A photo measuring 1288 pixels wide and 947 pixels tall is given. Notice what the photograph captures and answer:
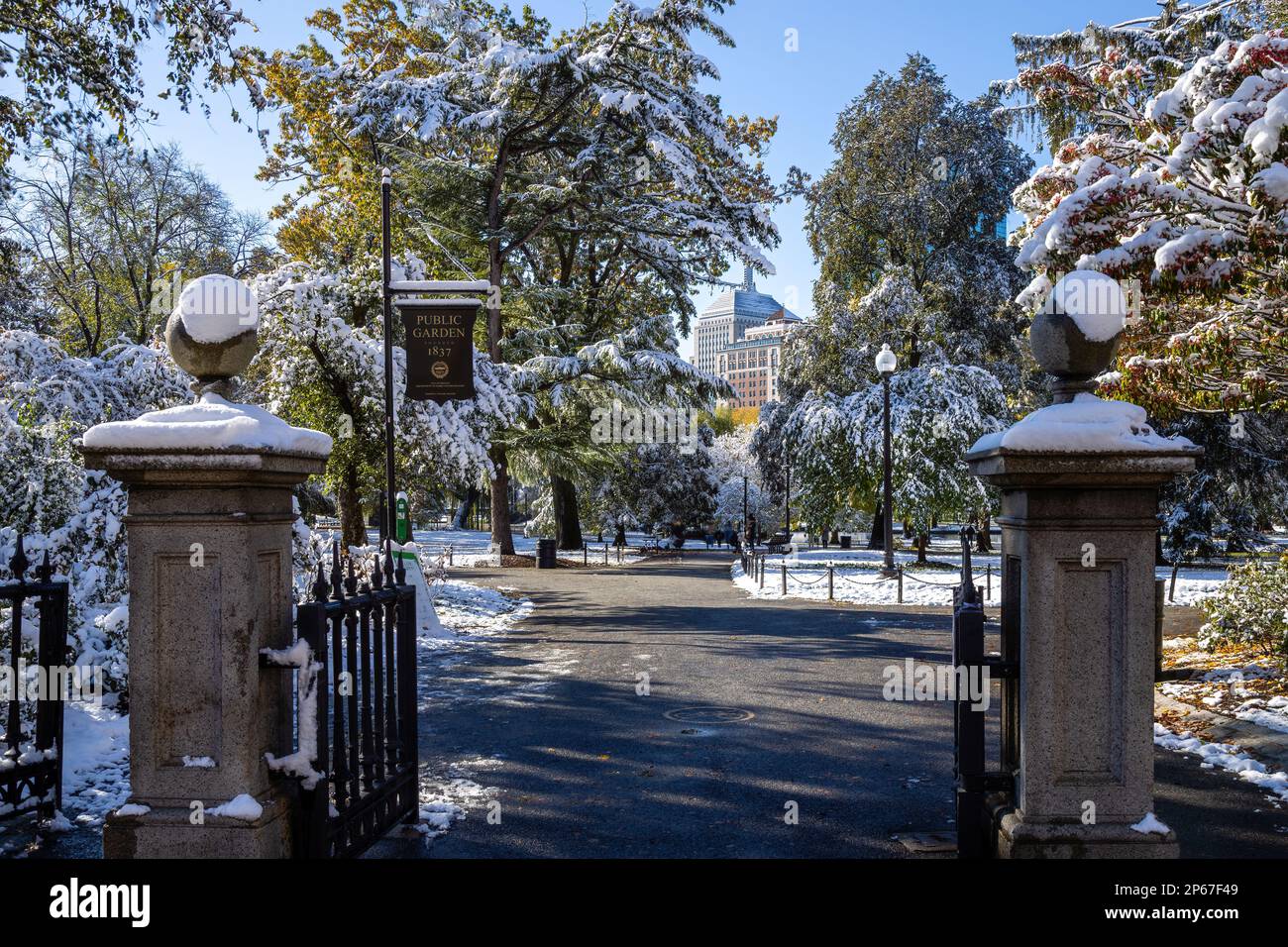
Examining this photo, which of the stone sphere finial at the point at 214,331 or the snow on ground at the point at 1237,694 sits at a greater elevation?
the stone sphere finial at the point at 214,331

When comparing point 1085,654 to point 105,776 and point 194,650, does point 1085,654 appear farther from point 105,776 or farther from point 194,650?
point 105,776

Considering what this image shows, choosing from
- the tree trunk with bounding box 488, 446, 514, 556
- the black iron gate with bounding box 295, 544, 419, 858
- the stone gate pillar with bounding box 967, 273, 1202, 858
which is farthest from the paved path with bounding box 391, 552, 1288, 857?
the tree trunk with bounding box 488, 446, 514, 556

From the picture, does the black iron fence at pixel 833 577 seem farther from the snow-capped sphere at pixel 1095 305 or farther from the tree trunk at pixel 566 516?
the snow-capped sphere at pixel 1095 305

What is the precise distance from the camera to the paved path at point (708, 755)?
210 inches

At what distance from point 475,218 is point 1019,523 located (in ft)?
95.0

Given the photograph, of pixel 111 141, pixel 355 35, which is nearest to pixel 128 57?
pixel 111 141

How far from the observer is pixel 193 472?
3.96m

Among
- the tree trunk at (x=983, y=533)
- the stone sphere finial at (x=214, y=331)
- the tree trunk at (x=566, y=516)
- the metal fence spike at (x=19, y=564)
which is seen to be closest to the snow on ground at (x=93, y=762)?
the metal fence spike at (x=19, y=564)

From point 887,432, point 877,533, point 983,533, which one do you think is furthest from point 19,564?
point 877,533

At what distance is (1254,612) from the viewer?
10.4 m

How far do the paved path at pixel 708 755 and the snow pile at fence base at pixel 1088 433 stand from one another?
7.57 ft

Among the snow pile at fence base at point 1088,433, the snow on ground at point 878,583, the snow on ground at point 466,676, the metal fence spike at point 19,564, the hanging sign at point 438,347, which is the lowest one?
the snow on ground at point 878,583

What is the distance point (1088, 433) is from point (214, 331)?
375 cm

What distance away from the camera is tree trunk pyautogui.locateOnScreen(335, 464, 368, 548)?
20.8 meters
